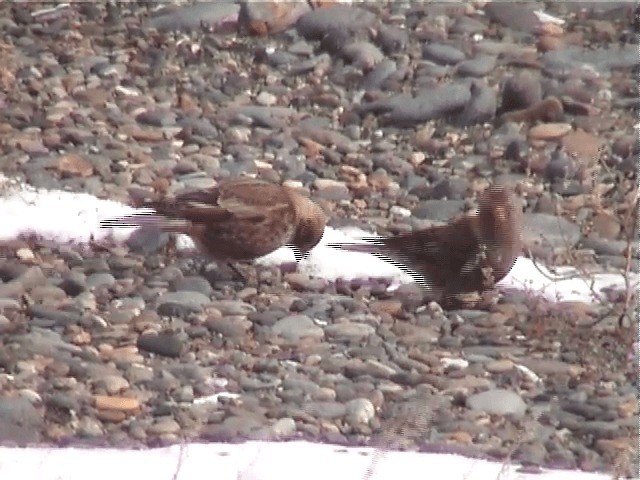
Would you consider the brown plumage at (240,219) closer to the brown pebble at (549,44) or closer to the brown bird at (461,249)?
the brown bird at (461,249)

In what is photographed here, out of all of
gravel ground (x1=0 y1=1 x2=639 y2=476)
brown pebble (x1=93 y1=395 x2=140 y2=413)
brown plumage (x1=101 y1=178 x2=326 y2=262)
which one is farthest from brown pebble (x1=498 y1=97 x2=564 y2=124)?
brown pebble (x1=93 y1=395 x2=140 y2=413)

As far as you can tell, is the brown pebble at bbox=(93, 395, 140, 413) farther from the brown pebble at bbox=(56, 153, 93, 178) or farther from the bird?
the brown pebble at bbox=(56, 153, 93, 178)

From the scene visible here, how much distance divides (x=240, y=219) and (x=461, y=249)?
9.5 inches

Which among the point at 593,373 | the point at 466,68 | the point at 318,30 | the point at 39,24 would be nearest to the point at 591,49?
the point at 466,68

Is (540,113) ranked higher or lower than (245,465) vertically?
higher

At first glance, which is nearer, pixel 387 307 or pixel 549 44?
pixel 387 307

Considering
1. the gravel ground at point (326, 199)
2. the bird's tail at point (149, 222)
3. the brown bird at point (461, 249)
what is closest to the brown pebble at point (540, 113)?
the gravel ground at point (326, 199)

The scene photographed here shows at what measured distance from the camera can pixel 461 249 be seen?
1492 millimetres

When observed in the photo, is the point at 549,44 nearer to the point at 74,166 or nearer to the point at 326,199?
the point at 326,199

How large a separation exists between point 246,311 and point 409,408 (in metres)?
0.22

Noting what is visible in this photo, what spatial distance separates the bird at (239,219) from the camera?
1510 mm

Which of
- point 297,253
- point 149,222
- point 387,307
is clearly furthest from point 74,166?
Answer: point 387,307

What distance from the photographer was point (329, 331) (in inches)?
56.2

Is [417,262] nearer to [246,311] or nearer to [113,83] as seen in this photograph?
[246,311]
